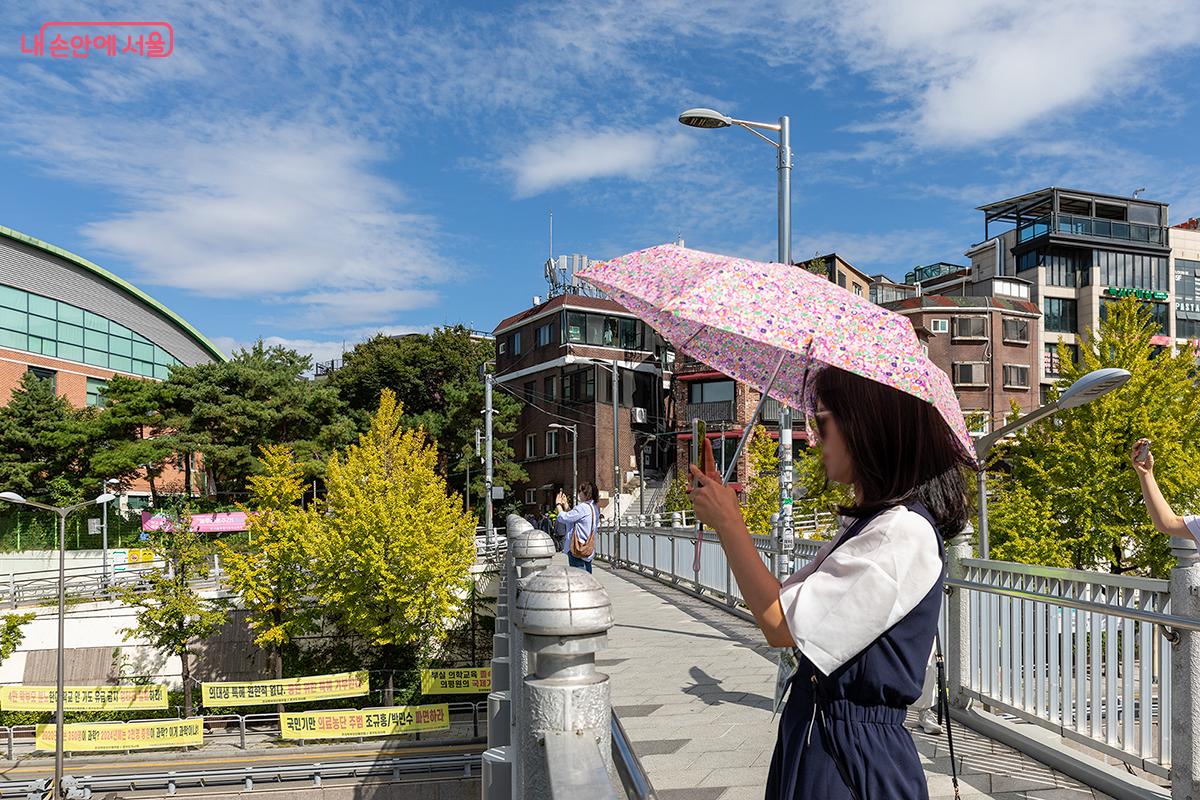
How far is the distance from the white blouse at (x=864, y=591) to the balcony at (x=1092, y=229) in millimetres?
61421

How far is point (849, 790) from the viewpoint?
6.75ft

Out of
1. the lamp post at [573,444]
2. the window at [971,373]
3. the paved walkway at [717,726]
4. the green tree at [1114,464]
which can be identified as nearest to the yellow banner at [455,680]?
the green tree at [1114,464]

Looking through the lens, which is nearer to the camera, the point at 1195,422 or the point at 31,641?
the point at 1195,422

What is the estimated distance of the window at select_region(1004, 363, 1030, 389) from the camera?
50.3 m

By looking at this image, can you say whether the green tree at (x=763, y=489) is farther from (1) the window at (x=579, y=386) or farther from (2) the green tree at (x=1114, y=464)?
(1) the window at (x=579, y=386)

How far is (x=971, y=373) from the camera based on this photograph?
49281 mm

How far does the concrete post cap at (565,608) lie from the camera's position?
83.4 inches

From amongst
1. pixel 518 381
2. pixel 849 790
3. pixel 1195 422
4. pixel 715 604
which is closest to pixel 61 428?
pixel 518 381

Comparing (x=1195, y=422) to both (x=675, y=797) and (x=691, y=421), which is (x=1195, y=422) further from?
(x=691, y=421)

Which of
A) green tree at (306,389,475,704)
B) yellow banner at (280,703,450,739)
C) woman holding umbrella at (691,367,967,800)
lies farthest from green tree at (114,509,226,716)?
woman holding umbrella at (691,367,967,800)

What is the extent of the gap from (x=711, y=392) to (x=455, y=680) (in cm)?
2659

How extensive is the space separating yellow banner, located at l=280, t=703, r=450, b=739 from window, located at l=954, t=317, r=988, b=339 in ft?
116

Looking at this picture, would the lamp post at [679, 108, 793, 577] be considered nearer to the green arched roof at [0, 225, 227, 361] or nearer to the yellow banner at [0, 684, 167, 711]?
the yellow banner at [0, 684, 167, 711]

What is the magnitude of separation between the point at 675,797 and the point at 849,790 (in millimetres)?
3298
